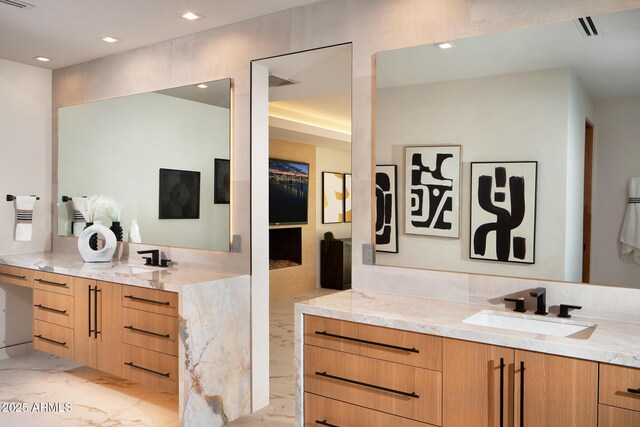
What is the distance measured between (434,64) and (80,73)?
3.31 meters

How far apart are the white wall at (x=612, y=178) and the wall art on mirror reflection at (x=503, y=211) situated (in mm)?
260

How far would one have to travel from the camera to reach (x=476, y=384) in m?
1.99

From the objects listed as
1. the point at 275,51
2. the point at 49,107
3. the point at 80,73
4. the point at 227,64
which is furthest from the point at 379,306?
the point at 49,107

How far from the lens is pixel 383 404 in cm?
222

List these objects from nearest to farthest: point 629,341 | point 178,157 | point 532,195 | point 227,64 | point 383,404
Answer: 1. point 629,341
2. point 383,404
3. point 532,195
4. point 227,64
5. point 178,157

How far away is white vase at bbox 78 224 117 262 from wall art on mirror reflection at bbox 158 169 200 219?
435mm

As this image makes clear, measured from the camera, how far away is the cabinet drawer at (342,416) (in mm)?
2199

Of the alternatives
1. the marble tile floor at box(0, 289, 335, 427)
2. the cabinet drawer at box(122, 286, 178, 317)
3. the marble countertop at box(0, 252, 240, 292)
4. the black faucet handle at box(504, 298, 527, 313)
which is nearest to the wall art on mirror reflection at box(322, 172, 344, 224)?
the marble tile floor at box(0, 289, 335, 427)

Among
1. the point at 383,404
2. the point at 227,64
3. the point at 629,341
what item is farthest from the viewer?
the point at 227,64

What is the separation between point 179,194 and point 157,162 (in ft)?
1.18

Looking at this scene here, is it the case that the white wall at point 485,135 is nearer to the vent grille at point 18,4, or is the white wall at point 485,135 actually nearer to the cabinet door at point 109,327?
the cabinet door at point 109,327

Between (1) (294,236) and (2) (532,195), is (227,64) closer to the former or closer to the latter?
(2) (532,195)

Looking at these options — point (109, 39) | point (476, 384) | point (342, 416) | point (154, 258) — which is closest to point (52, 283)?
point (154, 258)

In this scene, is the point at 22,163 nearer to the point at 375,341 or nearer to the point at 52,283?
the point at 52,283
